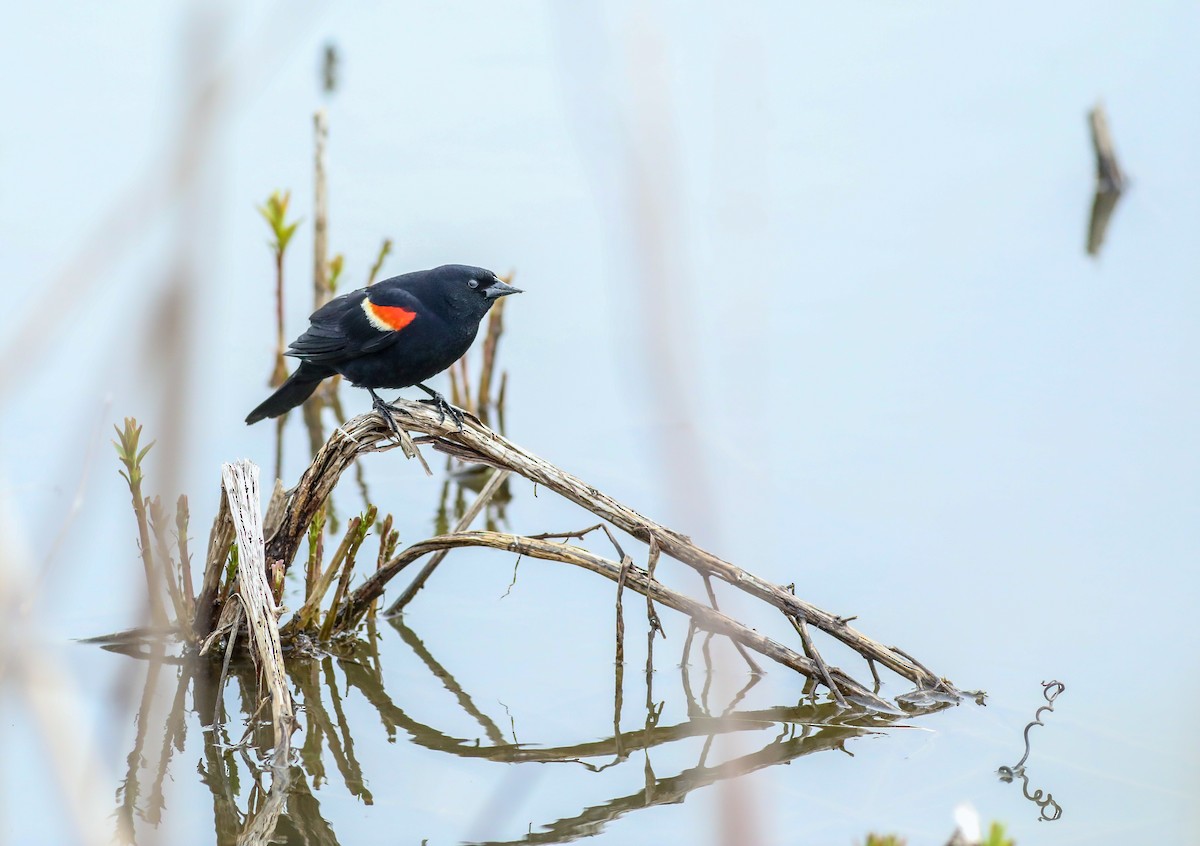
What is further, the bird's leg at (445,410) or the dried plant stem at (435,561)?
the dried plant stem at (435,561)

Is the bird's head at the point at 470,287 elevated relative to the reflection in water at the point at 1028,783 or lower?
elevated

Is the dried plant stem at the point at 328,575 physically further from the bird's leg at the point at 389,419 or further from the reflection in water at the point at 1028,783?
the reflection in water at the point at 1028,783

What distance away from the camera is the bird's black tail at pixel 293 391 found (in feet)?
16.1

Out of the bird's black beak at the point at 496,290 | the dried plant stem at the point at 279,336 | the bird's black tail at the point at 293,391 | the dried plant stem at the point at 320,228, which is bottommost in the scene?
the bird's black tail at the point at 293,391

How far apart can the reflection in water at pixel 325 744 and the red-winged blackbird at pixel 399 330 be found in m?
1.00

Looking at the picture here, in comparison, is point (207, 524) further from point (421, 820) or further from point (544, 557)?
point (421, 820)

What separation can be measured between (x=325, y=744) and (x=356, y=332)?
4.75ft

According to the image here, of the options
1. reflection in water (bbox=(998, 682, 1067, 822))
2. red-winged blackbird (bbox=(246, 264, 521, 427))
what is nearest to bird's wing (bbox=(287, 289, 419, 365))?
red-winged blackbird (bbox=(246, 264, 521, 427))

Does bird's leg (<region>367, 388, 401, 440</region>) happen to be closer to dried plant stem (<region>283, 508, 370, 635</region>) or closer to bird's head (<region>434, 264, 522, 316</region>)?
dried plant stem (<region>283, 508, 370, 635</region>)

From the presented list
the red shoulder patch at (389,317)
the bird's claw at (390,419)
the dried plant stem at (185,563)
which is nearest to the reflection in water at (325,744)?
the dried plant stem at (185,563)

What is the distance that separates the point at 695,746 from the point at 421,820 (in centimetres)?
95

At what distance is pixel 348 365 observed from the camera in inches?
190

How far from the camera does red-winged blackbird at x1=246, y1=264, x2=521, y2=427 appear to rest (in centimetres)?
473

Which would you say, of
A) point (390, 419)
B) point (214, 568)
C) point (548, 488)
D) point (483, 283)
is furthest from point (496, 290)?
point (214, 568)
